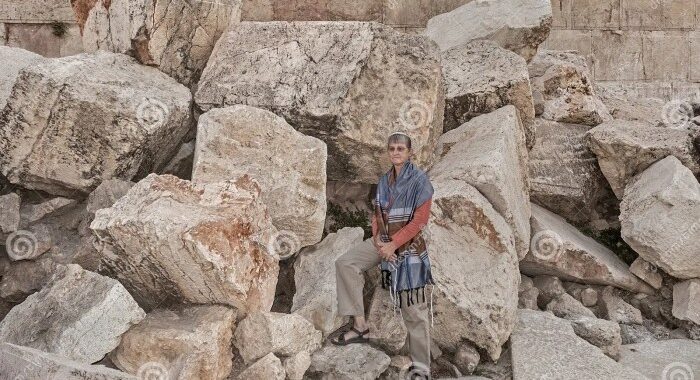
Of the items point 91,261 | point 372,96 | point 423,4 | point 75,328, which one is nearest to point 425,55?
point 372,96

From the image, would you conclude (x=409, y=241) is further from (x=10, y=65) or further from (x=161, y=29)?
(x=10, y=65)

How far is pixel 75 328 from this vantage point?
3908mm

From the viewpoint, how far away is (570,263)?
566 cm

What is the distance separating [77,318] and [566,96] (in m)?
5.11

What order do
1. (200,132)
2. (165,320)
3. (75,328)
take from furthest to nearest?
1. (200,132)
2. (165,320)
3. (75,328)

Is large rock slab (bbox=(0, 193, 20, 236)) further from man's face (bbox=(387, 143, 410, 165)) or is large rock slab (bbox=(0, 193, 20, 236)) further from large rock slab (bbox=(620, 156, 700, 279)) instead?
large rock slab (bbox=(620, 156, 700, 279))

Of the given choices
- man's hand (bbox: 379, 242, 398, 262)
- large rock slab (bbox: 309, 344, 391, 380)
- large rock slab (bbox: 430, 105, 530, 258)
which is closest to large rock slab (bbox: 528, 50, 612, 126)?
large rock slab (bbox: 430, 105, 530, 258)

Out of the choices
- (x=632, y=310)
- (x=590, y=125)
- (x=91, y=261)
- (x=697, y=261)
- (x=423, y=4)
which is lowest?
(x=632, y=310)

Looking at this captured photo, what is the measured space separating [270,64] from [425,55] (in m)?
1.26

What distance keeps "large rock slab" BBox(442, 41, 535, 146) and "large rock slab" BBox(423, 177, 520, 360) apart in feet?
4.55

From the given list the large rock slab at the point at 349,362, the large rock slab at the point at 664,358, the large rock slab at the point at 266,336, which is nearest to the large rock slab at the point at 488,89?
the large rock slab at the point at 664,358

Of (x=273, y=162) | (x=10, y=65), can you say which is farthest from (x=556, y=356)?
(x=10, y=65)

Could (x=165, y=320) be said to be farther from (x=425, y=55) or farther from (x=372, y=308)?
(x=425, y=55)

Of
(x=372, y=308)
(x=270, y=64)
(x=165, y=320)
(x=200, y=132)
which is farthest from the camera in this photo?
(x=270, y=64)
